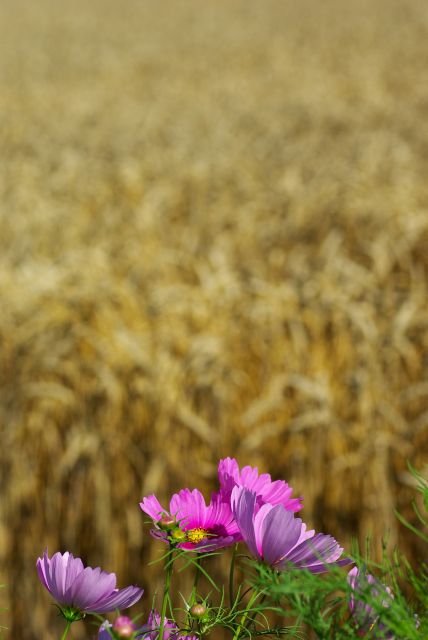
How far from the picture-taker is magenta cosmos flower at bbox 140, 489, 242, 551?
1.21ft

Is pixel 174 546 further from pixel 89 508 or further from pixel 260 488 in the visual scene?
pixel 89 508

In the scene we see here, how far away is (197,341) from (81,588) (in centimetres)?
191

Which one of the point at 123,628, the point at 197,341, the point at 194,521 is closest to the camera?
the point at 123,628

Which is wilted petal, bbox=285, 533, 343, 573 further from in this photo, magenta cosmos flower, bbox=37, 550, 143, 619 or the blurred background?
the blurred background

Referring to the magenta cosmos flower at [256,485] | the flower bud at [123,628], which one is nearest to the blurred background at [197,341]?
the magenta cosmos flower at [256,485]

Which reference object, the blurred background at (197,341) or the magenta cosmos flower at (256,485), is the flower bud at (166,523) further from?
the blurred background at (197,341)

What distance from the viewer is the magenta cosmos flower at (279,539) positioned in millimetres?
362

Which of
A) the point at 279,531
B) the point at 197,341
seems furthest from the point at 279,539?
the point at 197,341

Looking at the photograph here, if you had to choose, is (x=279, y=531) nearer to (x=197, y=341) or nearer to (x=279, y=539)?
(x=279, y=539)

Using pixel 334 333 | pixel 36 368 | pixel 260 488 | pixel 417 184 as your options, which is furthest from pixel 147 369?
pixel 417 184

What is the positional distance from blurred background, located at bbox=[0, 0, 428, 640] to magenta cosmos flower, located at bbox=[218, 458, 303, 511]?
1.70 m

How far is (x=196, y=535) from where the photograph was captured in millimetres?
391

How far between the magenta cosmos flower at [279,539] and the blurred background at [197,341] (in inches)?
68.9

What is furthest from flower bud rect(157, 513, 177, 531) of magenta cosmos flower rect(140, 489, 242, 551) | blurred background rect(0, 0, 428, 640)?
blurred background rect(0, 0, 428, 640)
